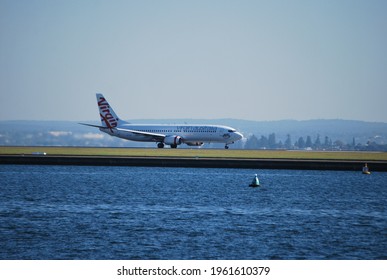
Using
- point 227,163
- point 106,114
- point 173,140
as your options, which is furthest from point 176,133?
point 227,163

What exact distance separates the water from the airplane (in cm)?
5327

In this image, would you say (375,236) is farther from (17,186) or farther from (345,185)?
(17,186)

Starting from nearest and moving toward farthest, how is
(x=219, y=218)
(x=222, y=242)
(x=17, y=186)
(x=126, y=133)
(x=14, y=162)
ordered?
1. (x=222, y=242)
2. (x=219, y=218)
3. (x=17, y=186)
4. (x=14, y=162)
5. (x=126, y=133)

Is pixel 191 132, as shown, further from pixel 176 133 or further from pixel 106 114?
pixel 106 114

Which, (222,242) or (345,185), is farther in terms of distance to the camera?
(345,185)

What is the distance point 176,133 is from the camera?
147 meters

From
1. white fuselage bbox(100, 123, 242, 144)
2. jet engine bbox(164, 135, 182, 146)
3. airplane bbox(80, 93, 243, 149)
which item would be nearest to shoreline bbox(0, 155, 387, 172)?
jet engine bbox(164, 135, 182, 146)

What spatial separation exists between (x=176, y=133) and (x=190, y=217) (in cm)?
9394

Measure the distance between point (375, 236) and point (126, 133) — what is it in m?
109

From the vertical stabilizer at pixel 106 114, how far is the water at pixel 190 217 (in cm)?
6854

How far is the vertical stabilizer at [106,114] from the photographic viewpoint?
15925 centimetres

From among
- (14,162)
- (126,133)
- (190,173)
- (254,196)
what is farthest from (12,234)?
(126,133)

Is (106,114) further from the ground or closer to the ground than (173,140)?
further from the ground
